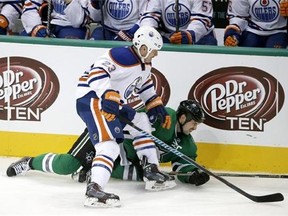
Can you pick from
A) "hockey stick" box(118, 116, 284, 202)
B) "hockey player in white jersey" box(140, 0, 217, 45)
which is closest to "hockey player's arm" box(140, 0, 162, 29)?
A: "hockey player in white jersey" box(140, 0, 217, 45)

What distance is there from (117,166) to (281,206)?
105 centimetres

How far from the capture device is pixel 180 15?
642cm

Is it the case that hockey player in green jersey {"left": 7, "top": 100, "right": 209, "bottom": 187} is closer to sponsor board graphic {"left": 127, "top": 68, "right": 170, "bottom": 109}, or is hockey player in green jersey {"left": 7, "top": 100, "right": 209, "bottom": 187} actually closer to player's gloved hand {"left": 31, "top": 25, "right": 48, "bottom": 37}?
sponsor board graphic {"left": 127, "top": 68, "right": 170, "bottom": 109}

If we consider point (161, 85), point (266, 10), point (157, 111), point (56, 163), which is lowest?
point (56, 163)

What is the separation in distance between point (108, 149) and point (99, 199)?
0.30 m

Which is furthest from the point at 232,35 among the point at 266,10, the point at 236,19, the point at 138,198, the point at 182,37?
the point at 138,198

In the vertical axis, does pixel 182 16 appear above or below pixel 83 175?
above

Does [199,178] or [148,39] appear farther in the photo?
[199,178]

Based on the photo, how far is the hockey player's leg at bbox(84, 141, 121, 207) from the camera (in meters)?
5.08

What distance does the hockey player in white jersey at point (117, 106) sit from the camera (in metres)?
5.17

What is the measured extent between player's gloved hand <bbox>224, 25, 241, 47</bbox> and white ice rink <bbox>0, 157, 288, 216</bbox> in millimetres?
934

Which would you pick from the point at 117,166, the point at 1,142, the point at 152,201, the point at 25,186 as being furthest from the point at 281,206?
the point at 1,142

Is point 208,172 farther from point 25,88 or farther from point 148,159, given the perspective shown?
point 25,88

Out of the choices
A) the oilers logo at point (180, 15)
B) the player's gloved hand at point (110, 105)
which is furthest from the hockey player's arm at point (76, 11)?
the player's gloved hand at point (110, 105)
